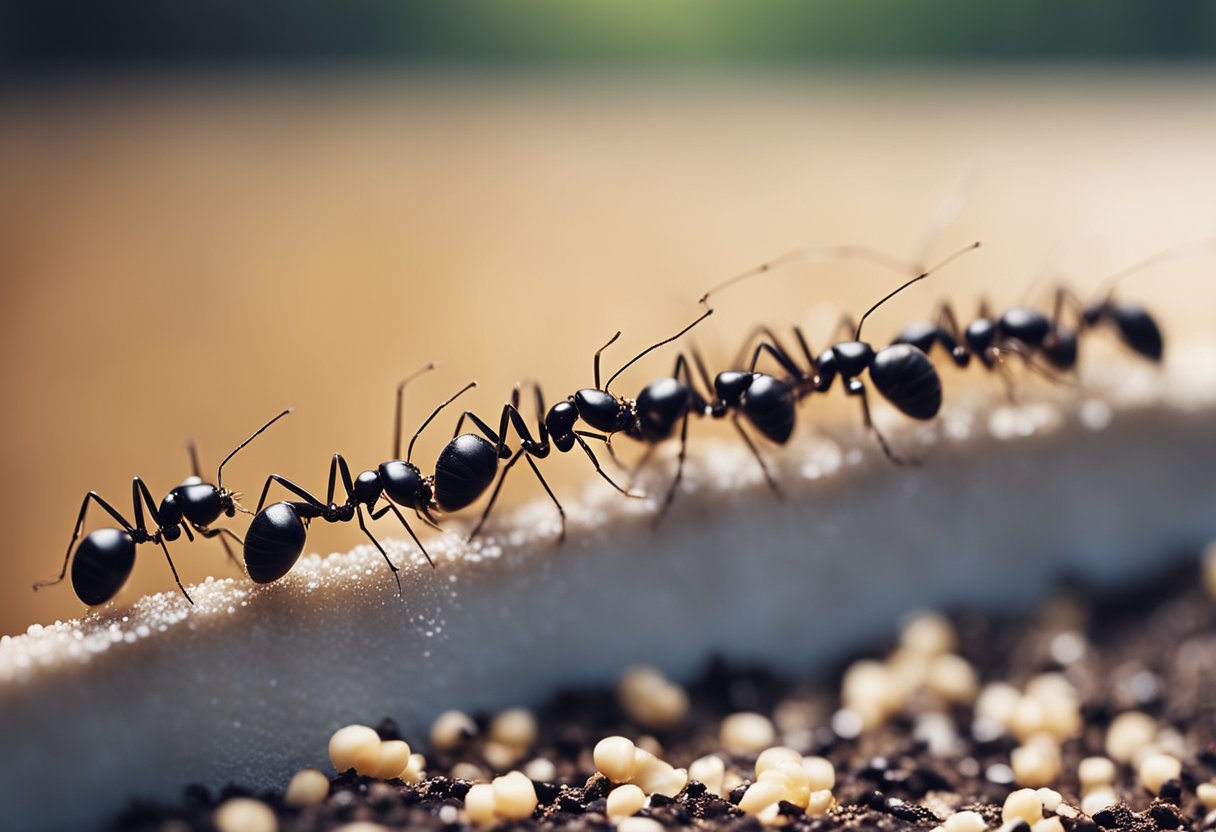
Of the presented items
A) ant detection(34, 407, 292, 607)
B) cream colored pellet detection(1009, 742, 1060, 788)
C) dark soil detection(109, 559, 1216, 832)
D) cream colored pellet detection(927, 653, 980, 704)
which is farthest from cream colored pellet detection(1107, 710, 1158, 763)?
ant detection(34, 407, 292, 607)

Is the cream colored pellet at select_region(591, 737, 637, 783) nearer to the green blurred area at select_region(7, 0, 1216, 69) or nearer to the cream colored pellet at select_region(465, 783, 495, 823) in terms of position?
the cream colored pellet at select_region(465, 783, 495, 823)

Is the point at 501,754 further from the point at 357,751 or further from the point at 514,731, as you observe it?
the point at 357,751

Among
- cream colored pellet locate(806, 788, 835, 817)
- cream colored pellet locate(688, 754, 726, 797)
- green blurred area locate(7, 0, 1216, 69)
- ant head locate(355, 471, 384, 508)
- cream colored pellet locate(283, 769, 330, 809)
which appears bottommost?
cream colored pellet locate(806, 788, 835, 817)

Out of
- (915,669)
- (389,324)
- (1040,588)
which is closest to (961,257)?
(1040,588)

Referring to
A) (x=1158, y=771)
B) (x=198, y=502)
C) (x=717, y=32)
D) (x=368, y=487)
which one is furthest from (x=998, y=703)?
(x=717, y=32)

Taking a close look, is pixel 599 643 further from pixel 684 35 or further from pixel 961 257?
pixel 684 35

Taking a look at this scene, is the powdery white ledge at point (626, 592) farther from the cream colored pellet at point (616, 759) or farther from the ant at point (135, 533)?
the cream colored pellet at point (616, 759)
